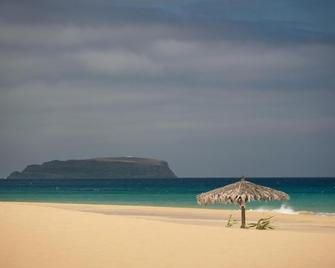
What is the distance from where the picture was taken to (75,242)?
14.5 m

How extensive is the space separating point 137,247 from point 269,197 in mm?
9127

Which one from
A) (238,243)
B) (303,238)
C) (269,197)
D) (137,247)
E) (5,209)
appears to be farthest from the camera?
(269,197)

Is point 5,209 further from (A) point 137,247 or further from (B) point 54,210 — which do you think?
(A) point 137,247

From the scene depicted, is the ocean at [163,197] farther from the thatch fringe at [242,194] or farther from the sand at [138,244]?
the sand at [138,244]

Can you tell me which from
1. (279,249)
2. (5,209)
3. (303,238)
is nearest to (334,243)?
(303,238)

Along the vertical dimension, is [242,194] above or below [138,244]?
above

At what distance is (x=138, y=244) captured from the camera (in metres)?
14.8

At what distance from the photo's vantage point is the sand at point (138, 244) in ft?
42.6

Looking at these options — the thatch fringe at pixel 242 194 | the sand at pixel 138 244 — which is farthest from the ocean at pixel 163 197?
the sand at pixel 138 244

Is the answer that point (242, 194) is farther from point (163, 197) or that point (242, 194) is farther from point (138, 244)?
point (163, 197)

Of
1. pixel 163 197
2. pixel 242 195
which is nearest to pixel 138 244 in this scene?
pixel 242 195

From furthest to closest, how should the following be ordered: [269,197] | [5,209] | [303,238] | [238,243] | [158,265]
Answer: [269,197], [5,209], [303,238], [238,243], [158,265]

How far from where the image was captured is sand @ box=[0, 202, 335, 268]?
13.0 m

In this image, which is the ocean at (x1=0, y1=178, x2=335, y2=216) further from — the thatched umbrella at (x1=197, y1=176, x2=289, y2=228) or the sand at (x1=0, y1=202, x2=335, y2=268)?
the sand at (x1=0, y1=202, x2=335, y2=268)
